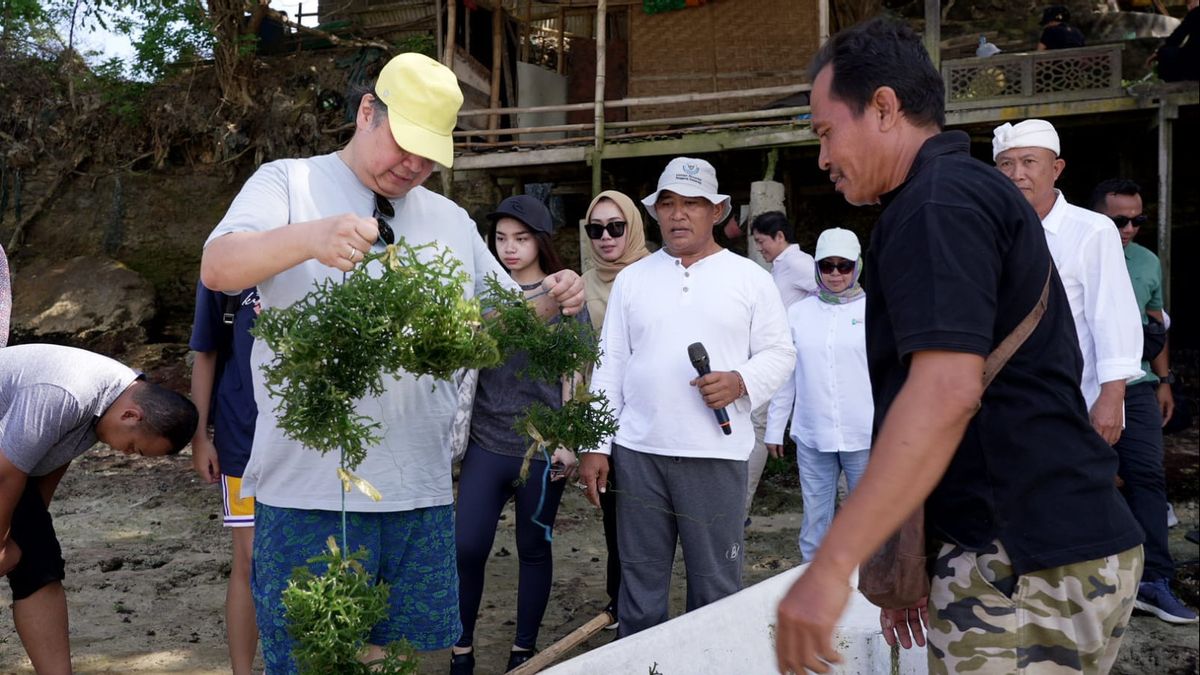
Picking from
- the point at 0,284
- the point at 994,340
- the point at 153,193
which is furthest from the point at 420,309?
the point at 153,193

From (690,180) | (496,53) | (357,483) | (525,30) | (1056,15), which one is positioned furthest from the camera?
(525,30)

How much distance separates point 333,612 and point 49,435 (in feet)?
4.56

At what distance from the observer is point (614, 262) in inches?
189

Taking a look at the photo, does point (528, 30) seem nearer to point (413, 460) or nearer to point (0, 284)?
point (0, 284)

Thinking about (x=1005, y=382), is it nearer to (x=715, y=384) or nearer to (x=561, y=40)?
(x=715, y=384)

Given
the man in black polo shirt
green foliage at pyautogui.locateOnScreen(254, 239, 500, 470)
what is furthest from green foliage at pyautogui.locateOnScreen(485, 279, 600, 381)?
the man in black polo shirt

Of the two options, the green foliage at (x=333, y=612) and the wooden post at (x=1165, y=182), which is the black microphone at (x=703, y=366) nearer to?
the green foliage at (x=333, y=612)

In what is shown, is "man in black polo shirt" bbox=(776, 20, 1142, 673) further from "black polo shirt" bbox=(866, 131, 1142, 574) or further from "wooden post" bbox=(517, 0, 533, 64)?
"wooden post" bbox=(517, 0, 533, 64)

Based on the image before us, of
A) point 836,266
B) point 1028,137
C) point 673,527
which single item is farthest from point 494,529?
point 1028,137

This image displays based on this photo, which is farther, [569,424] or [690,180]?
[690,180]

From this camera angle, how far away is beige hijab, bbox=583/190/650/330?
474cm

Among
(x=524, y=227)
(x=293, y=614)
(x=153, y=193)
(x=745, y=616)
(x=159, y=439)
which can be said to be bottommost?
(x=745, y=616)

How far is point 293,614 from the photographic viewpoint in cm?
215

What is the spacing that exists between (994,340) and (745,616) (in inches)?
69.7
